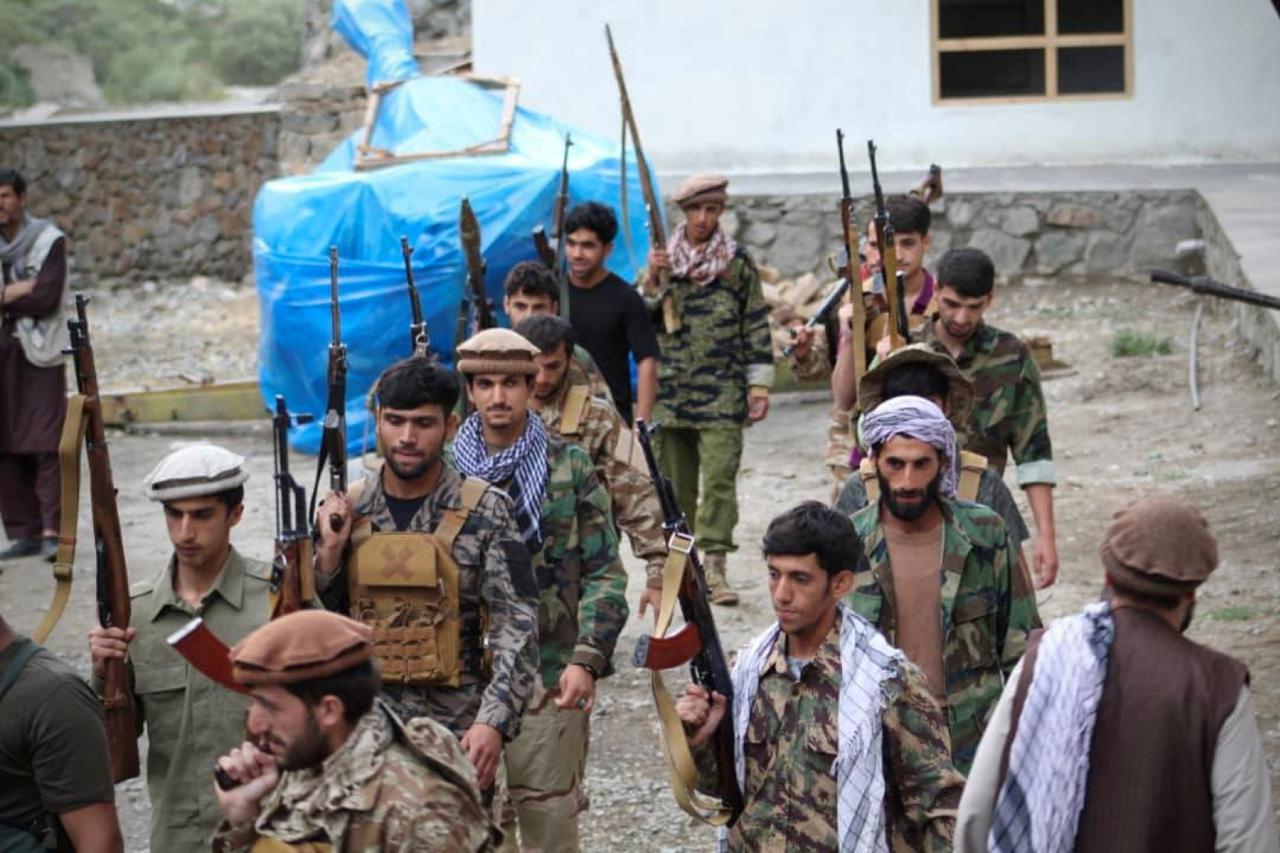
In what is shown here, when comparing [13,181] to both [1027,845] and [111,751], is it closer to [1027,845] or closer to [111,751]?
[111,751]

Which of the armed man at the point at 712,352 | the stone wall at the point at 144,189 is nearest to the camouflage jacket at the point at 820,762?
the armed man at the point at 712,352

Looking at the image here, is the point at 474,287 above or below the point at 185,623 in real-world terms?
above

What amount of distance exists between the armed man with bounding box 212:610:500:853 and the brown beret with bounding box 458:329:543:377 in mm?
2155

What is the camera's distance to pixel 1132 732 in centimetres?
351

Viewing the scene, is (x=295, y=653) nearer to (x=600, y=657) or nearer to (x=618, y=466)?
(x=600, y=657)

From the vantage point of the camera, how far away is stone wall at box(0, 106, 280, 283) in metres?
21.9

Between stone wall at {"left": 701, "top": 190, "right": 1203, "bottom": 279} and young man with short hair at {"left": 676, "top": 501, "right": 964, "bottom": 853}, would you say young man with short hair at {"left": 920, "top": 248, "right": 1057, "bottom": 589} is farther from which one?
stone wall at {"left": 701, "top": 190, "right": 1203, "bottom": 279}

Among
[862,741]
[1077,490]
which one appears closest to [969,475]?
[862,741]

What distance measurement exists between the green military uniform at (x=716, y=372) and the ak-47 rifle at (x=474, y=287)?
1.02 m

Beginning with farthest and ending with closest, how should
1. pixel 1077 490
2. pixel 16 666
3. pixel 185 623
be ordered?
pixel 1077 490 → pixel 185 623 → pixel 16 666

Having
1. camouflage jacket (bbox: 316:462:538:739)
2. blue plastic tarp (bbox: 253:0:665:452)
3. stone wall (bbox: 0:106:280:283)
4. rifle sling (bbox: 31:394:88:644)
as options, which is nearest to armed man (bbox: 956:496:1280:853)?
camouflage jacket (bbox: 316:462:538:739)

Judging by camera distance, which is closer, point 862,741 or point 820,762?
point 862,741

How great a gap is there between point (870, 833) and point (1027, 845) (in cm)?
39

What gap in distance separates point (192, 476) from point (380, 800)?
4.97 ft
